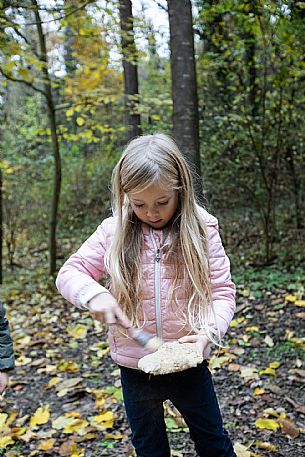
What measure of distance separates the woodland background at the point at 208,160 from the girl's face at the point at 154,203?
3.46 feet

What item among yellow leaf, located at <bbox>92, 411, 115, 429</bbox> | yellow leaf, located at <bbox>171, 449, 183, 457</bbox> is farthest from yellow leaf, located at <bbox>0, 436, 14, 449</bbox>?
yellow leaf, located at <bbox>171, 449, 183, 457</bbox>

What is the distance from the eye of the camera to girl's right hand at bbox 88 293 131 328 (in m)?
1.51

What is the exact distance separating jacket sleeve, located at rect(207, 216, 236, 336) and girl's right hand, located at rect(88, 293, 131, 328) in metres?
0.37

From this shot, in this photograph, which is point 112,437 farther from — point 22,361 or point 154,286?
point 22,361

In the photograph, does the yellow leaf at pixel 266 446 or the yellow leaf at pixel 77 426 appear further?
the yellow leaf at pixel 77 426

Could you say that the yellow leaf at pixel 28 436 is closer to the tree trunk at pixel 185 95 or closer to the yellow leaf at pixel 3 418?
the yellow leaf at pixel 3 418

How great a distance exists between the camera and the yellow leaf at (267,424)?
2596 millimetres

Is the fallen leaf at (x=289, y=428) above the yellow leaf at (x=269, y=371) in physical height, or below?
below

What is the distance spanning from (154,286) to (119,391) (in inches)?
72.6

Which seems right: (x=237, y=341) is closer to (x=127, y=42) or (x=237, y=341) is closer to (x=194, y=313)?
(x=194, y=313)

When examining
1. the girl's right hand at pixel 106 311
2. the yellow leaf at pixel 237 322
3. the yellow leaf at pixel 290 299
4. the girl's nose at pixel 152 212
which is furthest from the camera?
the yellow leaf at pixel 290 299

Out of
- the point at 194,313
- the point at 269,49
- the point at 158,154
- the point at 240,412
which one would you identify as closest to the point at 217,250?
the point at 194,313

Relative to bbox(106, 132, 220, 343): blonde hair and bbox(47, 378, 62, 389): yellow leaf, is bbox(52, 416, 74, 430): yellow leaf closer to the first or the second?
bbox(47, 378, 62, 389): yellow leaf

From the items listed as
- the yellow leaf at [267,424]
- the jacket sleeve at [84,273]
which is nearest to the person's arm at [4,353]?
the jacket sleeve at [84,273]
